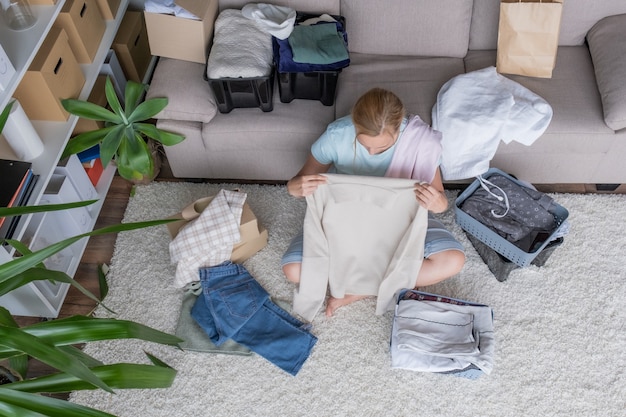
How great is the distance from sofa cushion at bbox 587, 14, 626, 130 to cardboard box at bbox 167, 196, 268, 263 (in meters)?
1.41

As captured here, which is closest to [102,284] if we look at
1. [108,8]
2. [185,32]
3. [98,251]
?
[98,251]

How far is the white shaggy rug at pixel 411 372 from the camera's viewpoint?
1.94 meters

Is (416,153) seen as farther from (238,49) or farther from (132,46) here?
(132,46)

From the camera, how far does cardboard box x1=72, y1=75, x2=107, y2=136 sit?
2.28 meters

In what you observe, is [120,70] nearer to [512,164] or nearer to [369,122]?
[369,122]

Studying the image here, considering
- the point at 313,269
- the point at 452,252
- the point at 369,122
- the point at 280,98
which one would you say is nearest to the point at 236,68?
the point at 280,98

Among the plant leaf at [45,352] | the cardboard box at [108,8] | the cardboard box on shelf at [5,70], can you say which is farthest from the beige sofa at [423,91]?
the plant leaf at [45,352]

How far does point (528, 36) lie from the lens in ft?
6.99

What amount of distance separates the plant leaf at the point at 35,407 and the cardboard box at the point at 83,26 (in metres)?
1.52

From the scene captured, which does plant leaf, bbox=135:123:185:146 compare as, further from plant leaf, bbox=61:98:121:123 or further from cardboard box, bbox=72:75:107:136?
cardboard box, bbox=72:75:107:136

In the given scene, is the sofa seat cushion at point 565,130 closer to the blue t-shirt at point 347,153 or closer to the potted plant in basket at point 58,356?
the blue t-shirt at point 347,153

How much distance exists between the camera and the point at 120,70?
2.51m

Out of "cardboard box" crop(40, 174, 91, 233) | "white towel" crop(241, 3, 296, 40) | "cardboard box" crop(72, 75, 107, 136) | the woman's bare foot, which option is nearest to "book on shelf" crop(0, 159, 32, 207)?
"cardboard box" crop(40, 174, 91, 233)

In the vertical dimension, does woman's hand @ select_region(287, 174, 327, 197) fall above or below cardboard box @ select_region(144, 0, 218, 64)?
below
